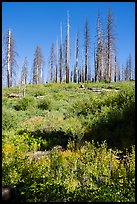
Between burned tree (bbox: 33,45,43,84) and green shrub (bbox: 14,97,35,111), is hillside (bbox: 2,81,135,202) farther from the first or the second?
burned tree (bbox: 33,45,43,84)

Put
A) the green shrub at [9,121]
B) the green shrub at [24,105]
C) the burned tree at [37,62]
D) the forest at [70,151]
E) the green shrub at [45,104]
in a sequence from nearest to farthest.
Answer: the forest at [70,151]
the green shrub at [9,121]
the green shrub at [24,105]
the green shrub at [45,104]
the burned tree at [37,62]

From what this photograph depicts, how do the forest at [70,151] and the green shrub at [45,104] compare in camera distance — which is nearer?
the forest at [70,151]

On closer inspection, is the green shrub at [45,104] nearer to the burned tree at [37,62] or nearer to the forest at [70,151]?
the forest at [70,151]

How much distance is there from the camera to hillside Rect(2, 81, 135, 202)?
6359 millimetres

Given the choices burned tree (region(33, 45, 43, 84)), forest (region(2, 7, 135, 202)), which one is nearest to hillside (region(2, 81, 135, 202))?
forest (region(2, 7, 135, 202))

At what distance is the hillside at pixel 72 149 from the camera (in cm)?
636

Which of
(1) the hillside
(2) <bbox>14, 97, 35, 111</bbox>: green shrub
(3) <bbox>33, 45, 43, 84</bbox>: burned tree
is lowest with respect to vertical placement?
(1) the hillside

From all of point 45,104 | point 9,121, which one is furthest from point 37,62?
point 9,121

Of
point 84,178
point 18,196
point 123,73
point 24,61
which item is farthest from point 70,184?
point 123,73

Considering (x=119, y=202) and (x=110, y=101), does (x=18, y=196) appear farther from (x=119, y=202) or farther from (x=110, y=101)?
(x=110, y=101)

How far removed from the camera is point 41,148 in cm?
1180

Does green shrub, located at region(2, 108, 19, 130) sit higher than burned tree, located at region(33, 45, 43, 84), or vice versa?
burned tree, located at region(33, 45, 43, 84)

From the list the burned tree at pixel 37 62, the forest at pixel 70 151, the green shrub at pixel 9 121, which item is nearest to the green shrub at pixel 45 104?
the forest at pixel 70 151

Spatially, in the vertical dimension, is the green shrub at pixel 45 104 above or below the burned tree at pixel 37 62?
below
